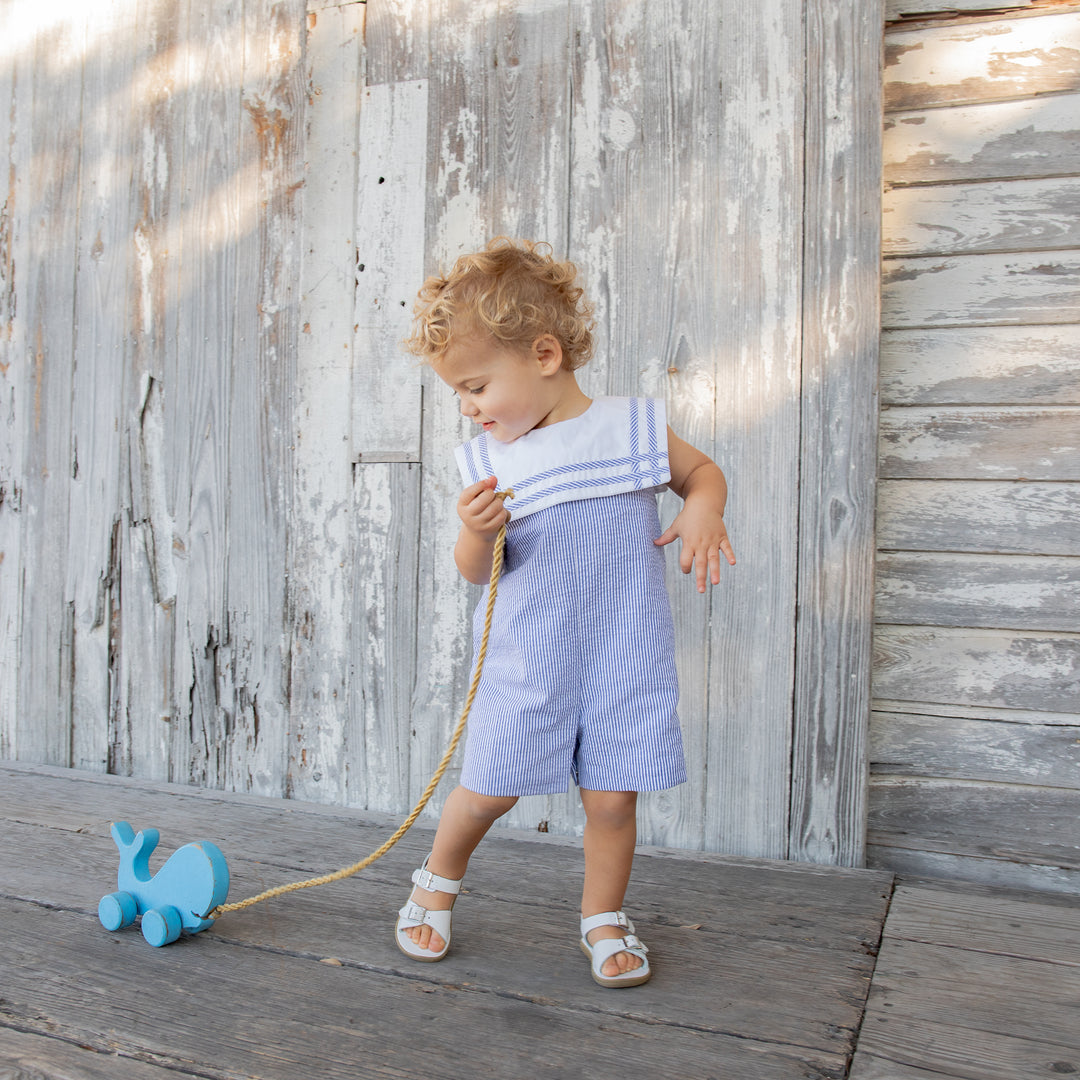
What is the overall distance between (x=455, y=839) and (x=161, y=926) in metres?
0.47

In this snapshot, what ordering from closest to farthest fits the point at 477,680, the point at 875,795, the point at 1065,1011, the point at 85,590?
1. the point at 1065,1011
2. the point at 477,680
3. the point at 875,795
4. the point at 85,590

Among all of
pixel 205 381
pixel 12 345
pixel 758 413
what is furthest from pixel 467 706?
pixel 12 345

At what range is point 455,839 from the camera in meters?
1.49

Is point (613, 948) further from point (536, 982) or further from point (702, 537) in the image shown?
point (702, 537)

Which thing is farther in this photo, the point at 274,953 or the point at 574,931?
the point at 574,931

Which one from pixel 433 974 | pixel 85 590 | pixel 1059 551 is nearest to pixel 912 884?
pixel 1059 551

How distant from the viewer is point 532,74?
2170 mm

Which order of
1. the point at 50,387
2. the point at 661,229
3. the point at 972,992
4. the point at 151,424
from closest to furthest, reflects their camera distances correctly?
1. the point at 972,992
2. the point at 661,229
3. the point at 151,424
4. the point at 50,387

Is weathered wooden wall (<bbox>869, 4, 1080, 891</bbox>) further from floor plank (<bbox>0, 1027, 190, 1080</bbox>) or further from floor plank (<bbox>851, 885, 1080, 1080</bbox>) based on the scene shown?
floor plank (<bbox>0, 1027, 190, 1080</bbox>)

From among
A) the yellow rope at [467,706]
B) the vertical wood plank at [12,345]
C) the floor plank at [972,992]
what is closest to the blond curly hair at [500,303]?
the yellow rope at [467,706]

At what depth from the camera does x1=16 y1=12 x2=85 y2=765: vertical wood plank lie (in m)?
2.64

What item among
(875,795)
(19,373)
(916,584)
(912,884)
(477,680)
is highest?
(19,373)

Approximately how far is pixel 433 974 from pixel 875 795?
1053 millimetres

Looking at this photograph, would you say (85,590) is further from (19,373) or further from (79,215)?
(79,215)
